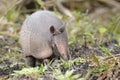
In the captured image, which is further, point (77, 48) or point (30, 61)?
point (77, 48)

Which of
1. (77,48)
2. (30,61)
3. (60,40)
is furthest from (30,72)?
(77,48)

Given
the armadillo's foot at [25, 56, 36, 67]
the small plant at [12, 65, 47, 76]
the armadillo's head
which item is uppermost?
the armadillo's head

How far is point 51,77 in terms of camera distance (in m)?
4.07

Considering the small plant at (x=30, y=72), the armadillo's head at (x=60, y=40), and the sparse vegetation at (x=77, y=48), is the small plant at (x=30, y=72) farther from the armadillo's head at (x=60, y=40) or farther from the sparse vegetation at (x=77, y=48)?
the armadillo's head at (x=60, y=40)

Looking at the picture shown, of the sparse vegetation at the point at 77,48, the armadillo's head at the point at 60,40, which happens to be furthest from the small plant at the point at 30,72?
the armadillo's head at the point at 60,40

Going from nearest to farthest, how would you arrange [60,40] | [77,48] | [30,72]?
[30,72] → [60,40] → [77,48]

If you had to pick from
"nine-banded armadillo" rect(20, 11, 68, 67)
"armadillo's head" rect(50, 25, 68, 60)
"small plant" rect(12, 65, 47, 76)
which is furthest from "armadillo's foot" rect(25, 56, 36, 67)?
"small plant" rect(12, 65, 47, 76)

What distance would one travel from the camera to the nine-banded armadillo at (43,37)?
481cm

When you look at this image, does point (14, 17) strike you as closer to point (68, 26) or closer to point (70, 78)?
point (68, 26)

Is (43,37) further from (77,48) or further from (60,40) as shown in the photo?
(77,48)

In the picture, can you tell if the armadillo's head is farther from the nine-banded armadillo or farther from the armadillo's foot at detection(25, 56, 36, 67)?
the armadillo's foot at detection(25, 56, 36, 67)

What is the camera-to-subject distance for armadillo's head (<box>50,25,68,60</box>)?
15.5ft

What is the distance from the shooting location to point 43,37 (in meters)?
4.86

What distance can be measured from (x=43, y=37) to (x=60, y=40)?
0.21 metres
